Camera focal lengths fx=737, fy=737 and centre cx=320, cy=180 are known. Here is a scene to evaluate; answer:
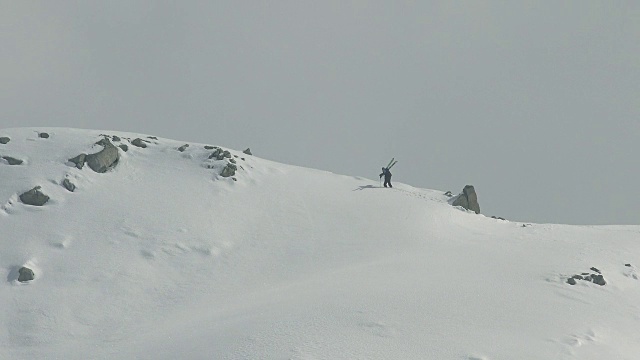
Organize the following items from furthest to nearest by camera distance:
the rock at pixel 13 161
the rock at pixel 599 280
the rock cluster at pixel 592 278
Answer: the rock at pixel 13 161 → the rock at pixel 599 280 → the rock cluster at pixel 592 278

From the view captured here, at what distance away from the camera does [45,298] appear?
2367cm

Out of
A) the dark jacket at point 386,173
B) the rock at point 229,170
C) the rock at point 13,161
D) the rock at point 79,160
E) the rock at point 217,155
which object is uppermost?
the dark jacket at point 386,173

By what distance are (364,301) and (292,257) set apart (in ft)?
21.9

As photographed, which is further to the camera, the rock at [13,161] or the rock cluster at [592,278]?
the rock at [13,161]

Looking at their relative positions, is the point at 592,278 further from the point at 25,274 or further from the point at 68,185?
the point at 68,185

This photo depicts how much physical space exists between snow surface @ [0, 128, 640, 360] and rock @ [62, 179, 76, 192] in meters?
0.27

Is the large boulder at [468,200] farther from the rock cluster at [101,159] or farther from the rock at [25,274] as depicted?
the rock at [25,274]

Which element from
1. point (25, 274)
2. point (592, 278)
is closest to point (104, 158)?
point (25, 274)

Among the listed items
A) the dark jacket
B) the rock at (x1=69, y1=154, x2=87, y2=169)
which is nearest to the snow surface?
the rock at (x1=69, y1=154, x2=87, y2=169)

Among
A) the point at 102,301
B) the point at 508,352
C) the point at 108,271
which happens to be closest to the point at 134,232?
the point at 108,271

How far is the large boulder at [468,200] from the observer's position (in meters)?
38.8

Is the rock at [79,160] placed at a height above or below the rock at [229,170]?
below

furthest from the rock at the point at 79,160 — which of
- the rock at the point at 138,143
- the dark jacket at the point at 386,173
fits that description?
the dark jacket at the point at 386,173

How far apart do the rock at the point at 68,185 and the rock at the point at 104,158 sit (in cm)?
206
